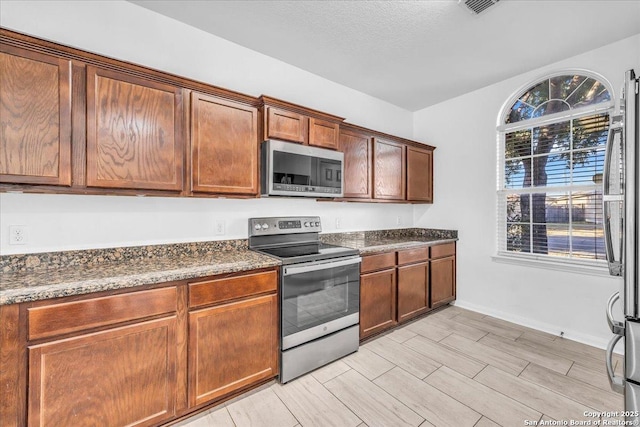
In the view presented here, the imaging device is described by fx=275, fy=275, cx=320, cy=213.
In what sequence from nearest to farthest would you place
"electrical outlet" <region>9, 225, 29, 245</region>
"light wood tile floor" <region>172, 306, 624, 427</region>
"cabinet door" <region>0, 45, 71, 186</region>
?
"cabinet door" <region>0, 45, 71, 186</region>
"electrical outlet" <region>9, 225, 29, 245</region>
"light wood tile floor" <region>172, 306, 624, 427</region>

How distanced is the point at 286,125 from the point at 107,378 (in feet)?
6.89

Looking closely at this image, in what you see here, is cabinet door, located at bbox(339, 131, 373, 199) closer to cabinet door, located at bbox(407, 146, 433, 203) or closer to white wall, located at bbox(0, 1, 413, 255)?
white wall, located at bbox(0, 1, 413, 255)

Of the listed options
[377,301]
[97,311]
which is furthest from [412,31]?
[97,311]

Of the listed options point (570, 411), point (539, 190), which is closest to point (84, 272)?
point (570, 411)

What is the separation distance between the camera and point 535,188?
3.15 m

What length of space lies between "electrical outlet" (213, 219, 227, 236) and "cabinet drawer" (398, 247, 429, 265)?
1830 millimetres

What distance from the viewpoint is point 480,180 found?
355cm

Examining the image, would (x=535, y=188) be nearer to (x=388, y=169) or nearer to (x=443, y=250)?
(x=443, y=250)

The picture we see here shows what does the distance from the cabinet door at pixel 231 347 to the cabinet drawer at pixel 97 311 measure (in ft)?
0.70

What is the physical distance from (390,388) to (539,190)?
2.73 meters

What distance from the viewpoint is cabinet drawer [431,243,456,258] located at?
3447 mm

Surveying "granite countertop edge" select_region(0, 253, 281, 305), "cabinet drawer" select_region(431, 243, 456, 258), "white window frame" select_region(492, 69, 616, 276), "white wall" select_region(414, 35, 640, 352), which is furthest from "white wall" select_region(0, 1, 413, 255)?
"white window frame" select_region(492, 69, 616, 276)

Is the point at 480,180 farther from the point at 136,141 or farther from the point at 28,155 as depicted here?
the point at 28,155

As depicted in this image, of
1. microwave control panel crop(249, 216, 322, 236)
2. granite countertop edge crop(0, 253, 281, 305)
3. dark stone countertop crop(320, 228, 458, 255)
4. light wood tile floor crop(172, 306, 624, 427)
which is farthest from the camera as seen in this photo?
dark stone countertop crop(320, 228, 458, 255)
